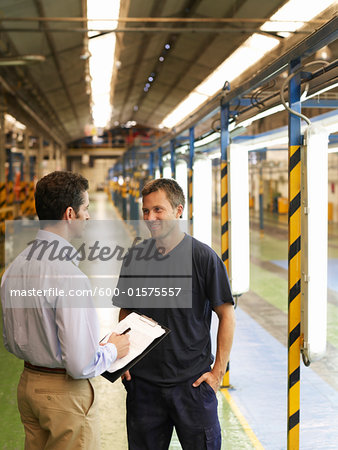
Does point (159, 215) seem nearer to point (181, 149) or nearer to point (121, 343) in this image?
point (121, 343)

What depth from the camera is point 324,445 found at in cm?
397

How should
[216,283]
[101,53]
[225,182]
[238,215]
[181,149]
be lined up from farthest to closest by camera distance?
[101,53] → [181,149] → [225,182] → [238,215] → [216,283]

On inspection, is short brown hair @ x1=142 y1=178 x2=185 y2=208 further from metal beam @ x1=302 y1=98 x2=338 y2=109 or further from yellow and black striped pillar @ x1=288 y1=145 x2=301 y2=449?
metal beam @ x1=302 y1=98 x2=338 y2=109

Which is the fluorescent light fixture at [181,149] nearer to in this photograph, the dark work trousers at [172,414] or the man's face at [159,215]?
the man's face at [159,215]

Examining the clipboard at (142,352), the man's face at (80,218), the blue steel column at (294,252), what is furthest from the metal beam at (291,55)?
the clipboard at (142,352)

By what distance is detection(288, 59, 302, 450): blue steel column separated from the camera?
10.9 feet

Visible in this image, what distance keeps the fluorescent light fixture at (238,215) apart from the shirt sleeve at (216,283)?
2.15 m

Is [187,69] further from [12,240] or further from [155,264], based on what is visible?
[155,264]

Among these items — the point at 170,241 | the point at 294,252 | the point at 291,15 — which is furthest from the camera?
the point at 291,15

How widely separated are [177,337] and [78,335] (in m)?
0.65

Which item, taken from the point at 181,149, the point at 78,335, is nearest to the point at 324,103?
the point at 78,335

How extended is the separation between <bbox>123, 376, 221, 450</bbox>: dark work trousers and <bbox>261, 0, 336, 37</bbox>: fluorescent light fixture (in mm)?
9191

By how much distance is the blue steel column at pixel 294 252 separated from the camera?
3312 mm

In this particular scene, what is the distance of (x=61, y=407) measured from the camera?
90.3 inches
